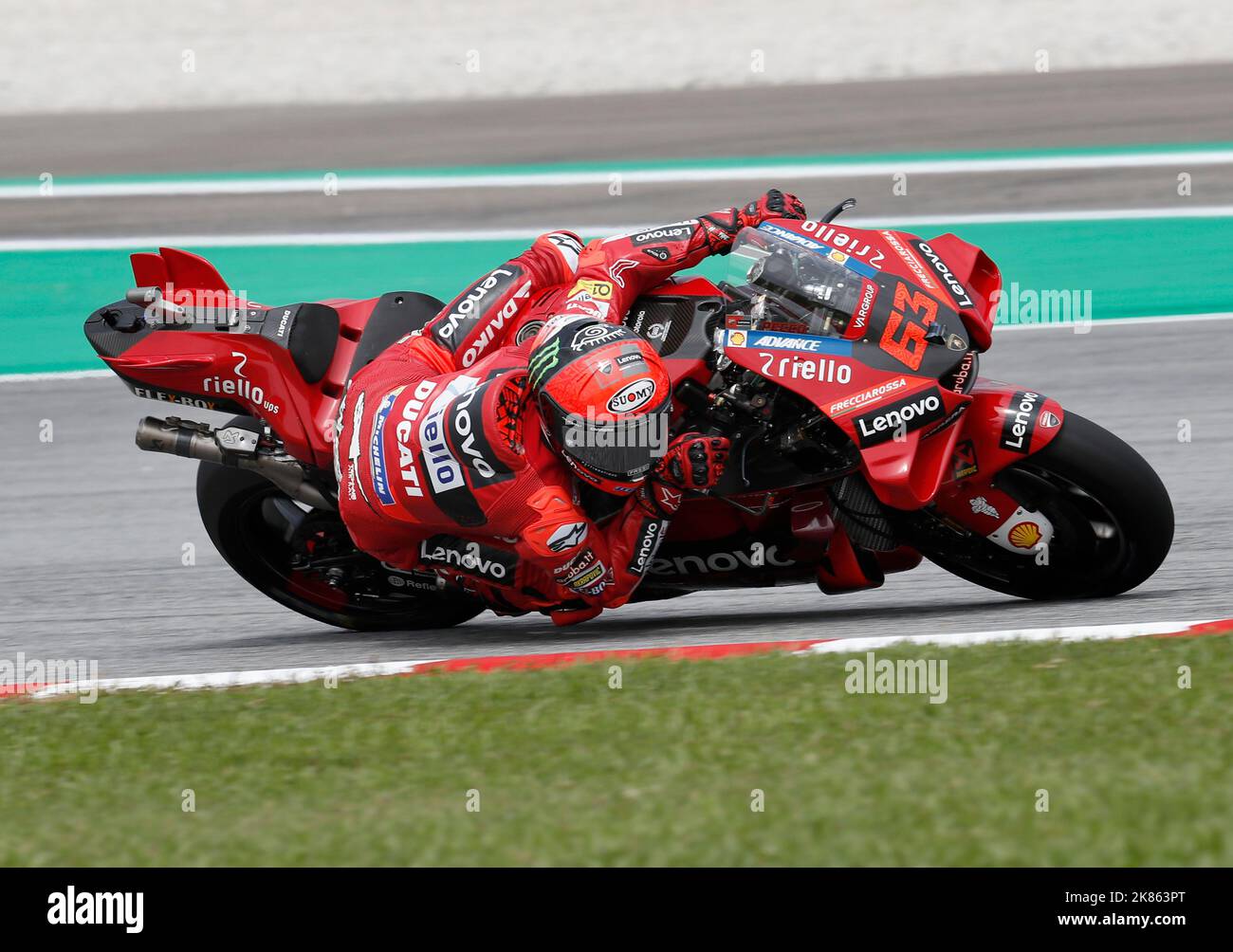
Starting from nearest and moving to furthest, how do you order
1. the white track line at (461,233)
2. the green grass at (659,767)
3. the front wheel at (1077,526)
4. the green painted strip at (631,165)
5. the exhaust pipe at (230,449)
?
the green grass at (659,767) < the front wheel at (1077,526) < the exhaust pipe at (230,449) < the white track line at (461,233) < the green painted strip at (631,165)

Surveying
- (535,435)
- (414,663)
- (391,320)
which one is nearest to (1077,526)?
(535,435)

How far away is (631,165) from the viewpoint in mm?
14406

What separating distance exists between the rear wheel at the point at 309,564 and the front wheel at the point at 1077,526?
1.76 meters

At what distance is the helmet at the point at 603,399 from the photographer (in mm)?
4957

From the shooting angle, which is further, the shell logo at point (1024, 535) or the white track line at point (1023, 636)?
the shell logo at point (1024, 535)

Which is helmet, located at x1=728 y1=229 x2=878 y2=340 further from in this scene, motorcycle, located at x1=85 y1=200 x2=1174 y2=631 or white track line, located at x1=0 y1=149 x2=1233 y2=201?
white track line, located at x1=0 y1=149 x2=1233 y2=201

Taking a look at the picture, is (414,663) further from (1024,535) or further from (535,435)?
(1024,535)

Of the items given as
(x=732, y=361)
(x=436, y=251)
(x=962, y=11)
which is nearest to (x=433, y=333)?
(x=732, y=361)

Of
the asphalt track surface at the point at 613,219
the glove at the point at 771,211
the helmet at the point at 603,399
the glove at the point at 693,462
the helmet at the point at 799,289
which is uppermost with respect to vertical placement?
the glove at the point at 771,211

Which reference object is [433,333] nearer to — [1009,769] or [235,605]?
[235,605]

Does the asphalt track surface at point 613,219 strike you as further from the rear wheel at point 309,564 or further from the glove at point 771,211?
the glove at point 771,211

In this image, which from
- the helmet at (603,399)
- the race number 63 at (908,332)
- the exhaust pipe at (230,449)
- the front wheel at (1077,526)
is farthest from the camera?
the exhaust pipe at (230,449)

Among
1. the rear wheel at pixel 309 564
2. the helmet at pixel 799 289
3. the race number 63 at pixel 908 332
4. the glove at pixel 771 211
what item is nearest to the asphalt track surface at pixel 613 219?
the rear wheel at pixel 309 564

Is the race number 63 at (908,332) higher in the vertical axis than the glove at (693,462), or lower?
higher
